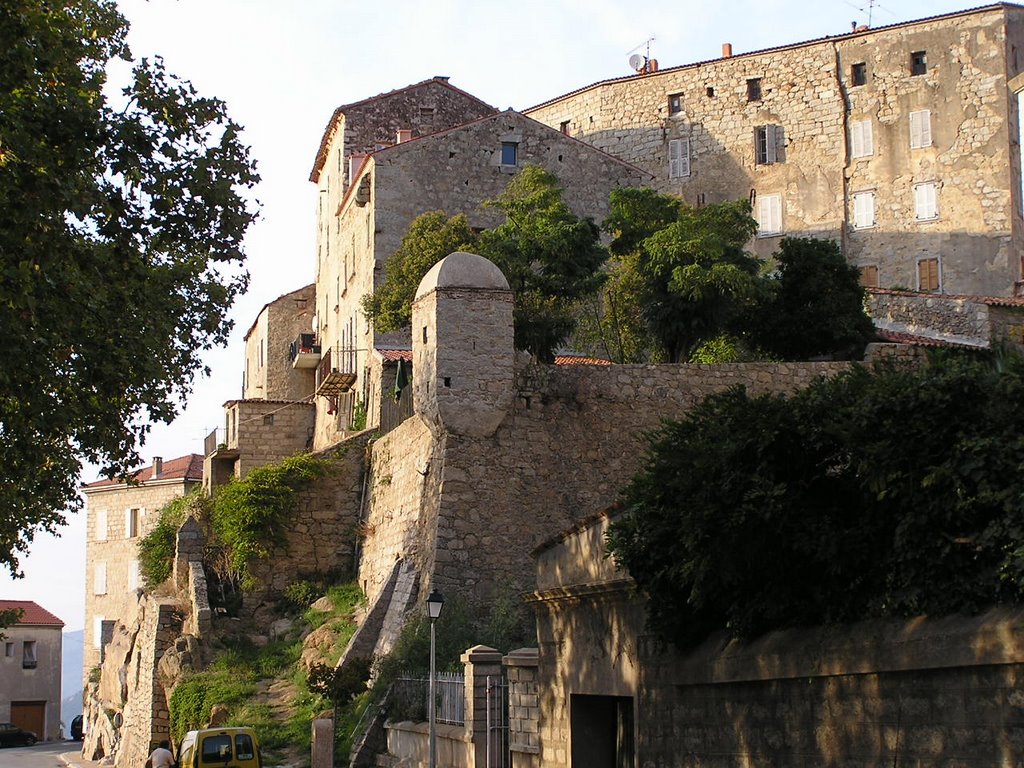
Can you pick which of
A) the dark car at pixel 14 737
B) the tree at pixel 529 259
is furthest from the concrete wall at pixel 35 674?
the tree at pixel 529 259

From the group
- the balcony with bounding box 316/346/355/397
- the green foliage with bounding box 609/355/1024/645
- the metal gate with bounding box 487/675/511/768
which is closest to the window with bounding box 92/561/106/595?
the balcony with bounding box 316/346/355/397

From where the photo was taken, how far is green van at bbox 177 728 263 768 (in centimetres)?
2359

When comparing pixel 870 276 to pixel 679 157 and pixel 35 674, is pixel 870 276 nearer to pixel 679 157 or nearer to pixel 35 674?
pixel 679 157

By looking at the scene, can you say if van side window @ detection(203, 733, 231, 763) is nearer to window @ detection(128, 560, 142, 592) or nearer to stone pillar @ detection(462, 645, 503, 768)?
stone pillar @ detection(462, 645, 503, 768)

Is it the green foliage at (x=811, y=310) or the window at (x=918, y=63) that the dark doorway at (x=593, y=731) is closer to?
the green foliage at (x=811, y=310)

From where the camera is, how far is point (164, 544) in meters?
35.6

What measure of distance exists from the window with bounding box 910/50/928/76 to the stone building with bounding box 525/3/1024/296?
0.03 m

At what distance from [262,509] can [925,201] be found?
994 inches

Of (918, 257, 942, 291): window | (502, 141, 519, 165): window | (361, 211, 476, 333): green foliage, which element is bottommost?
(361, 211, 476, 333): green foliage

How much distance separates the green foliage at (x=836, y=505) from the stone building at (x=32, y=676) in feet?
175

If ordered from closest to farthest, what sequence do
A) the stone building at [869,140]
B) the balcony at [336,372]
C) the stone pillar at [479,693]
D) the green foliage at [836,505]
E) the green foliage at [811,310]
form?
1. the green foliage at [836,505]
2. the stone pillar at [479,693]
3. the green foliage at [811,310]
4. the balcony at [336,372]
5. the stone building at [869,140]

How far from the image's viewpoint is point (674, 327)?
3148 centimetres

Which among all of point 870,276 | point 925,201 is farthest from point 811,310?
point 925,201

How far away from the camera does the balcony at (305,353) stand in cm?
4722
